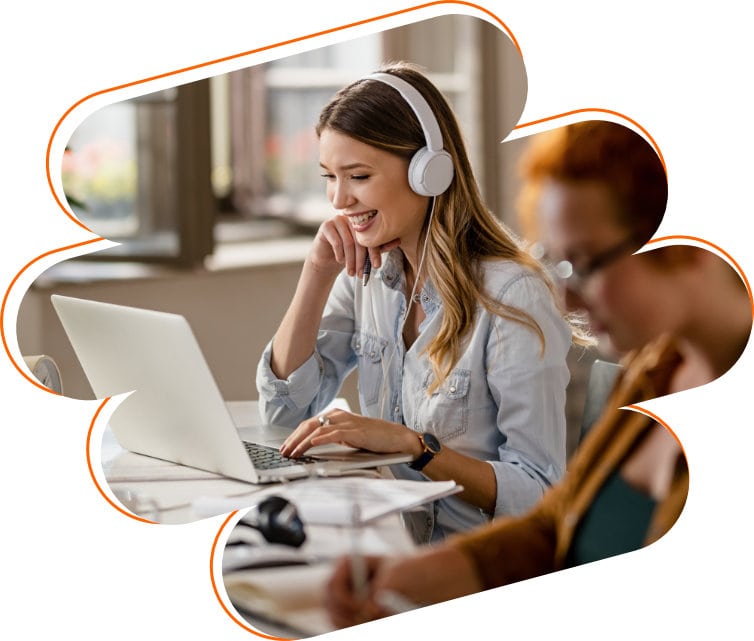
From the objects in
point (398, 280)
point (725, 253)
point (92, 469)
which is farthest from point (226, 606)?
point (725, 253)

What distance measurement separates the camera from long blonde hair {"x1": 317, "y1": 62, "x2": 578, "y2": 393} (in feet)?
4.85

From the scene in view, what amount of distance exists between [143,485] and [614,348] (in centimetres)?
60

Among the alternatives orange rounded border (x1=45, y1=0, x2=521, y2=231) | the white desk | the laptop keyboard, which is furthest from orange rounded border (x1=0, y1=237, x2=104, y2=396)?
the laptop keyboard

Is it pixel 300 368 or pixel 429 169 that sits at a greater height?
pixel 429 169

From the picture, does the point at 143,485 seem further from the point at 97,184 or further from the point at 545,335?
the point at 545,335

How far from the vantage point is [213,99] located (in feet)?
5.18

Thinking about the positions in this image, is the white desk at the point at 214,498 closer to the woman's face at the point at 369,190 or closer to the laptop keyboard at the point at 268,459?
the laptop keyboard at the point at 268,459

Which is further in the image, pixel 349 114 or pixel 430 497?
pixel 349 114

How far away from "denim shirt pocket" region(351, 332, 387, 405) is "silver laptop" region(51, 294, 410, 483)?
13cm

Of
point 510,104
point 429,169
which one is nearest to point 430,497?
point 429,169

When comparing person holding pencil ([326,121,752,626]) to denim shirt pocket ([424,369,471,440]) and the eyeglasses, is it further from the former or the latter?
denim shirt pocket ([424,369,471,440])

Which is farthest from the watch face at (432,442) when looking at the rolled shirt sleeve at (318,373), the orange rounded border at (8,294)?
the orange rounded border at (8,294)

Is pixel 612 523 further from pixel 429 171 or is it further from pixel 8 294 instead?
pixel 8 294

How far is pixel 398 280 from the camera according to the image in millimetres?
1604
